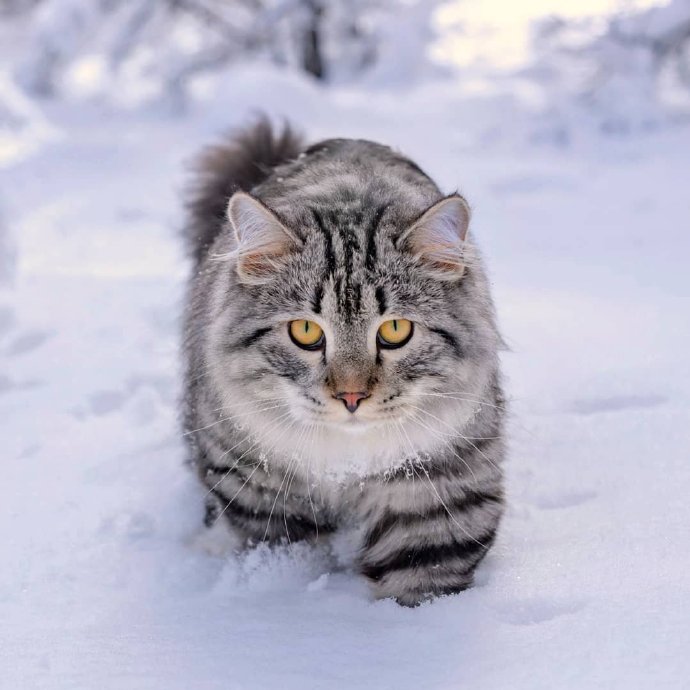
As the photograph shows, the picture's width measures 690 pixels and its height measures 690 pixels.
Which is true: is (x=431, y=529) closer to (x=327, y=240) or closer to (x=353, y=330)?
(x=353, y=330)

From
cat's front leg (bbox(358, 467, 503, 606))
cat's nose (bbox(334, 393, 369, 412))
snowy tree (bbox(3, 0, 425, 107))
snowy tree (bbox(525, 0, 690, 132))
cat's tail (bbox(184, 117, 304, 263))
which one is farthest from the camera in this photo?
snowy tree (bbox(3, 0, 425, 107))

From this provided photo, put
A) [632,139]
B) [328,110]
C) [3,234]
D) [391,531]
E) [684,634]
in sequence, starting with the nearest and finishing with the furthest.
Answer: [684,634]
[391,531]
[3,234]
[632,139]
[328,110]

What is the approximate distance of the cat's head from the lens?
1.98 meters

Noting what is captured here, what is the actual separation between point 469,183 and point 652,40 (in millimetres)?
1999

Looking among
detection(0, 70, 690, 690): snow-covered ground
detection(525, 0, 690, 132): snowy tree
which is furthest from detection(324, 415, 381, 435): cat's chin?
detection(525, 0, 690, 132): snowy tree

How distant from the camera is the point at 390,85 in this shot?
29.6ft

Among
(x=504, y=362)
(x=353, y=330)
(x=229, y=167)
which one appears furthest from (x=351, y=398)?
(x=504, y=362)

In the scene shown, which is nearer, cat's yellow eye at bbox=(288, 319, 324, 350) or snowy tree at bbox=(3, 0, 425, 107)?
cat's yellow eye at bbox=(288, 319, 324, 350)

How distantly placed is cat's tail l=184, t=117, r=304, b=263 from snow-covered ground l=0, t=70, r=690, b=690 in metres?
0.65

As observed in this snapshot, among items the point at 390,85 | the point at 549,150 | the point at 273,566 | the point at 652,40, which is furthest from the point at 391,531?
the point at 390,85

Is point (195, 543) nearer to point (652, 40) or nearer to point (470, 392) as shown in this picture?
point (470, 392)

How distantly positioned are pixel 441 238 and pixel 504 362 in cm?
159

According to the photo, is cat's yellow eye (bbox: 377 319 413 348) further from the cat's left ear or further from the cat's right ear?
the cat's right ear

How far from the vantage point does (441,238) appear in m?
2.05
